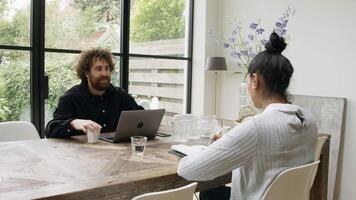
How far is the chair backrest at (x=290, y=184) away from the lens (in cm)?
141

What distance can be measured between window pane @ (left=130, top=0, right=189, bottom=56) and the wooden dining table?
262 cm

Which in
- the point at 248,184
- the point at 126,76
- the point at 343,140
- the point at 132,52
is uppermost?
the point at 132,52

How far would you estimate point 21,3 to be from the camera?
3463mm

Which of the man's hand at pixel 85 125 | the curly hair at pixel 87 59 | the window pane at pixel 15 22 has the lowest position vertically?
the man's hand at pixel 85 125

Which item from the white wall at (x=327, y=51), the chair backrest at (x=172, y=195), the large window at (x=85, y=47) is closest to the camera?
the chair backrest at (x=172, y=195)

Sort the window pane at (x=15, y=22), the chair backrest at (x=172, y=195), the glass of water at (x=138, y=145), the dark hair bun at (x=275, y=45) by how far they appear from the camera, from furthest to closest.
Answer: the window pane at (x=15, y=22) → the glass of water at (x=138, y=145) → the dark hair bun at (x=275, y=45) → the chair backrest at (x=172, y=195)

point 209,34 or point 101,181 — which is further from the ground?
point 209,34

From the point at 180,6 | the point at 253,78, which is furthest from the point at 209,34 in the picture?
the point at 253,78

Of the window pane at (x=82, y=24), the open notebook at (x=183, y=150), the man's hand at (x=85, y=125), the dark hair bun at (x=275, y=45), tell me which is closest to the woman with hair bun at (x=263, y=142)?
the dark hair bun at (x=275, y=45)

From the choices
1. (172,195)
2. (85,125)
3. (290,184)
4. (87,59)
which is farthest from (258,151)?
(87,59)

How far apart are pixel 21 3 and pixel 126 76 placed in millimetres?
1366

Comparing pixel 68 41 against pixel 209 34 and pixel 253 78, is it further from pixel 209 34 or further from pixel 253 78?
pixel 253 78

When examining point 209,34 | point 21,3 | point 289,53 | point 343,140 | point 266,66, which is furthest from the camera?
point 209,34

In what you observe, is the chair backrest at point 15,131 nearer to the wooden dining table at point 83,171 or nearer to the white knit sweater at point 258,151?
the wooden dining table at point 83,171
